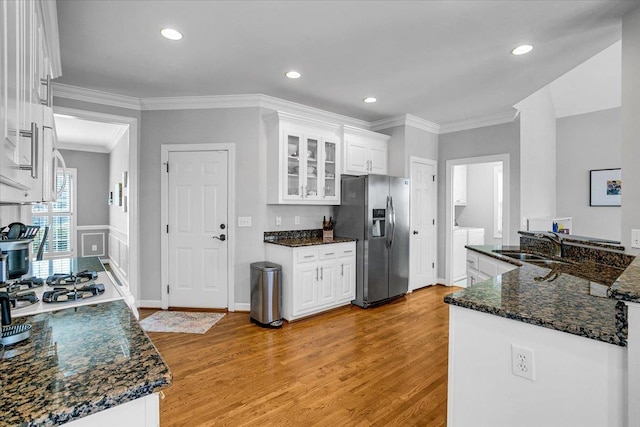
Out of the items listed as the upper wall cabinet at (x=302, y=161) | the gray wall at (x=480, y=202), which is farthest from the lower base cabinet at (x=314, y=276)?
the gray wall at (x=480, y=202)

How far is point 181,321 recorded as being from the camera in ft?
11.8

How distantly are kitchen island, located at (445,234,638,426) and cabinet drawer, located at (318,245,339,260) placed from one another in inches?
93.7

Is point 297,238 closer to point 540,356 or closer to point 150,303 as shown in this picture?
point 150,303

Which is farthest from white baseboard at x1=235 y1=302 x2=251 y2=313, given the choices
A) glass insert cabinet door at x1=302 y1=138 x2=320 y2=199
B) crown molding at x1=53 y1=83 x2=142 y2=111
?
crown molding at x1=53 y1=83 x2=142 y2=111

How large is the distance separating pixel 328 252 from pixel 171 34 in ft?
8.67

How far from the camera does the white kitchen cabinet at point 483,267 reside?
2.62m

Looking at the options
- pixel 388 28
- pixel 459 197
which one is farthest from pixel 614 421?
pixel 459 197

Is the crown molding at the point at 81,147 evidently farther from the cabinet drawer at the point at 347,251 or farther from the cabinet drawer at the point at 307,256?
the cabinet drawer at the point at 347,251

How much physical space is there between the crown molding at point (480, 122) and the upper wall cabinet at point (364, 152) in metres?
1.03

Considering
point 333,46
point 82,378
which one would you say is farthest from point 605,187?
point 82,378

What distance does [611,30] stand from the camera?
2498 mm

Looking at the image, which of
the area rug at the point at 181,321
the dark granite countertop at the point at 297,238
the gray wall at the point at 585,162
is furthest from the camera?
the gray wall at the point at 585,162

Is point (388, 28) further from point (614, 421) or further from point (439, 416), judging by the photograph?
point (439, 416)

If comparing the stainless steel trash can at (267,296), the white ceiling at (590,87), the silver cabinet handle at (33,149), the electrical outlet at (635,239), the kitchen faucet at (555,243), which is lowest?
the stainless steel trash can at (267,296)
